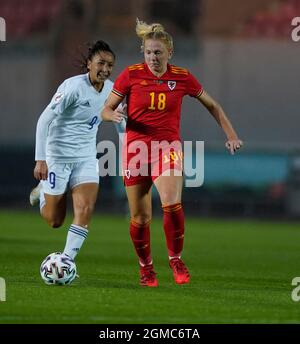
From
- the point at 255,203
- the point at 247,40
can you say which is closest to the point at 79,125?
the point at 255,203

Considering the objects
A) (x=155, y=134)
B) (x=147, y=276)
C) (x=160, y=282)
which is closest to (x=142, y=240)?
(x=147, y=276)

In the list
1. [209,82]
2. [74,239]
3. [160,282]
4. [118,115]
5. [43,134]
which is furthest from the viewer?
[209,82]

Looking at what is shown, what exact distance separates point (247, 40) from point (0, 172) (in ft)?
22.0

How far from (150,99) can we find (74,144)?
1261 mm

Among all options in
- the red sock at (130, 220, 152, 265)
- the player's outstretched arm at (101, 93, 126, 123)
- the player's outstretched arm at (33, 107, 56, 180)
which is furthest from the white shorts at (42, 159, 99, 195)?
the player's outstretched arm at (101, 93, 126, 123)

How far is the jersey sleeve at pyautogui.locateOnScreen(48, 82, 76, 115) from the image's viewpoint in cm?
1082

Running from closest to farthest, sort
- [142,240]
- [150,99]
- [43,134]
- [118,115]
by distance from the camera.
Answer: [118,115] < [150,99] < [142,240] < [43,134]

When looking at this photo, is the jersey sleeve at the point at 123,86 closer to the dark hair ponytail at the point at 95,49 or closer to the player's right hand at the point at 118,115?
the player's right hand at the point at 118,115

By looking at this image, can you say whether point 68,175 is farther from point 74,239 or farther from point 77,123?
point 74,239

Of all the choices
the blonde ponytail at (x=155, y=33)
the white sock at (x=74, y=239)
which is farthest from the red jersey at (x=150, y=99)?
the white sock at (x=74, y=239)

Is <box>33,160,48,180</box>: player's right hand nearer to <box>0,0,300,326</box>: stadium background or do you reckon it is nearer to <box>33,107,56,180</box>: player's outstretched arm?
<box>33,107,56,180</box>: player's outstretched arm

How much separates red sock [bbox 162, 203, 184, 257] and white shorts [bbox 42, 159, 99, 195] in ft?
3.52

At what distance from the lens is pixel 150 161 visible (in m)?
10.4
